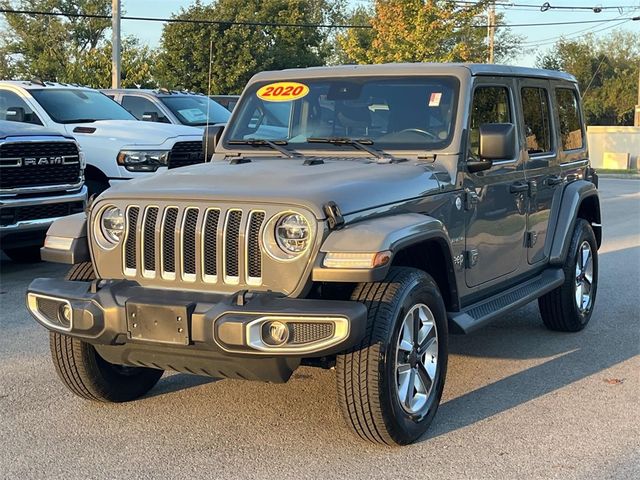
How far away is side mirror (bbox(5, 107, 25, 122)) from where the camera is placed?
413 inches

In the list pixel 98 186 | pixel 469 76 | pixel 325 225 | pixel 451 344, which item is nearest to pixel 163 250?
pixel 325 225

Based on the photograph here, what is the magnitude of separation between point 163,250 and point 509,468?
1.96 metres

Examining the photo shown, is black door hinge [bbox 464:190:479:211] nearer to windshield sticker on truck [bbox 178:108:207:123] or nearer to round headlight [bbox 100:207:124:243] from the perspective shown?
round headlight [bbox 100:207:124:243]

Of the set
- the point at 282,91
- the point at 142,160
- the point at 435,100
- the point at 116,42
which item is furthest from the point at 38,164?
the point at 116,42

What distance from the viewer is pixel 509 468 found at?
401 cm

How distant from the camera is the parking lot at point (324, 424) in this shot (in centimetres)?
402

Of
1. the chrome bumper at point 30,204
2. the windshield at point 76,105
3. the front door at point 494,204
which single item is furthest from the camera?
the windshield at point 76,105

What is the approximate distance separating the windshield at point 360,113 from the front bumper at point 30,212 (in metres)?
3.44

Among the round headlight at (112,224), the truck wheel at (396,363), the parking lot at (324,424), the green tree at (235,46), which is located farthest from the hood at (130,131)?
the green tree at (235,46)

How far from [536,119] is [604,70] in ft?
179

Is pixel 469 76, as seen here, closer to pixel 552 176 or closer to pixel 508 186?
pixel 508 186

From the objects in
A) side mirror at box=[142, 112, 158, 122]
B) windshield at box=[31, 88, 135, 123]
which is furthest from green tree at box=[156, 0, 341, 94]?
windshield at box=[31, 88, 135, 123]

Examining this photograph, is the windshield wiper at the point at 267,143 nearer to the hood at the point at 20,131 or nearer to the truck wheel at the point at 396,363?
the truck wheel at the point at 396,363

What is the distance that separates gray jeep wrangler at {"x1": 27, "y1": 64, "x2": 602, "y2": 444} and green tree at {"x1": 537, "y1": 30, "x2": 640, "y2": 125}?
1875 inches
